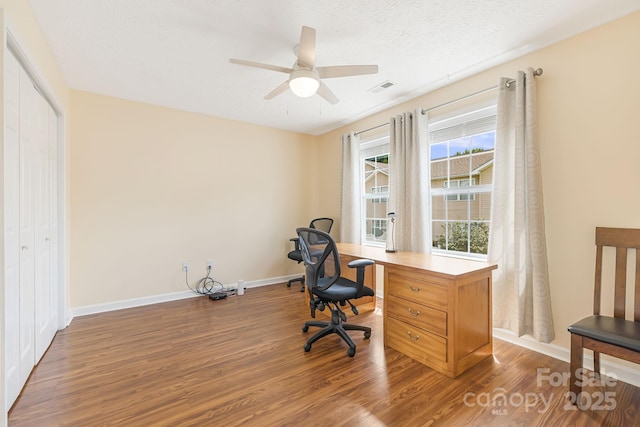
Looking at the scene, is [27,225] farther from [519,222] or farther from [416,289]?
[519,222]

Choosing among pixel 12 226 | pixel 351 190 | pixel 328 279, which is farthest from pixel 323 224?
pixel 12 226

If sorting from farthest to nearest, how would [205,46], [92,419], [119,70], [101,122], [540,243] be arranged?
[101,122] → [119,70] → [205,46] → [540,243] → [92,419]

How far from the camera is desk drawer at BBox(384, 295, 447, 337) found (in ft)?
6.56

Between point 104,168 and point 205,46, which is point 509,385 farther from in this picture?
point 104,168

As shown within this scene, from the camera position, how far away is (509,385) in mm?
1833

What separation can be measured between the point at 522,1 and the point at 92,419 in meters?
3.54

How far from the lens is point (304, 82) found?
6.92 feet

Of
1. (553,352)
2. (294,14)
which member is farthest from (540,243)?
(294,14)

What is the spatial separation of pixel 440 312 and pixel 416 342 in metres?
0.35

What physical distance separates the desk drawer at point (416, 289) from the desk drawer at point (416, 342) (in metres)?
0.22

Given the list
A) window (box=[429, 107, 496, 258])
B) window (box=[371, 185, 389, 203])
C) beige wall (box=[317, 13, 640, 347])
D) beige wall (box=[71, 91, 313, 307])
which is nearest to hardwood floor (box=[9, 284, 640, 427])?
beige wall (box=[317, 13, 640, 347])

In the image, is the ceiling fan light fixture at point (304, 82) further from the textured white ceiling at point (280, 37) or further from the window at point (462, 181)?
the window at point (462, 181)

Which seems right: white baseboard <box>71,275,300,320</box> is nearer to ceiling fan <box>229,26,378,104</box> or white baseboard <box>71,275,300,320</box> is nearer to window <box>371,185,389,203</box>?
window <box>371,185,389,203</box>

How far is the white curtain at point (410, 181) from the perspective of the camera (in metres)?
3.03
